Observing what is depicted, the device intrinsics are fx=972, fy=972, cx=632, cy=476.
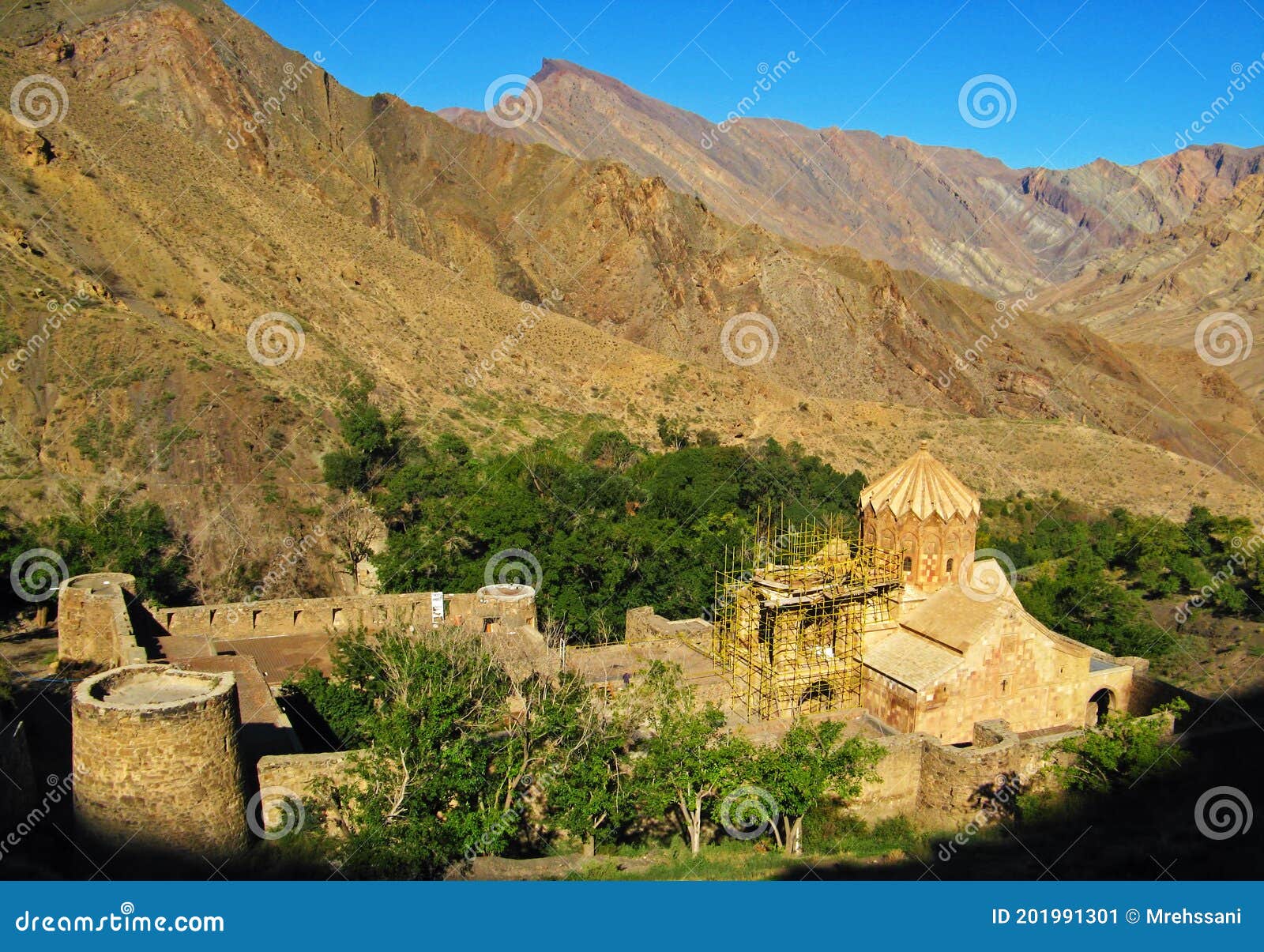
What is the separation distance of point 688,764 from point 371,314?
156ft

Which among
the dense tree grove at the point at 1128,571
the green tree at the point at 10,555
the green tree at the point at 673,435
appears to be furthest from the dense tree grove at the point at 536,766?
the green tree at the point at 673,435

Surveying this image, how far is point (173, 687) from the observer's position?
44.2 ft

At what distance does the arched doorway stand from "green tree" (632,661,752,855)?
1059 cm

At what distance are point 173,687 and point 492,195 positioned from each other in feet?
303

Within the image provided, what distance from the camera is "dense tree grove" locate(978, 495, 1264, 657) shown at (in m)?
29.6

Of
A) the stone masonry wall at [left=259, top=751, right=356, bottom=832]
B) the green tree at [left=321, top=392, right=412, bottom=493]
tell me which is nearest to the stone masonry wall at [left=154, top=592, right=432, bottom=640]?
the stone masonry wall at [left=259, top=751, right=356, bottom=832]

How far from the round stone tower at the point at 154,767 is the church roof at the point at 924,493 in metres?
15.5

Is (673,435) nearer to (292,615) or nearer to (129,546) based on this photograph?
(129,546)

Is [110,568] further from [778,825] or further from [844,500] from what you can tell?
[844,500]

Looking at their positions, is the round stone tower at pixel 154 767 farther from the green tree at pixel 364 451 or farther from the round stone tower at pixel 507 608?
the green tree at pixel 364 451

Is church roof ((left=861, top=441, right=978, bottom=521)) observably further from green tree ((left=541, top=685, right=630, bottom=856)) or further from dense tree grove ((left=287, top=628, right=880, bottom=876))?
green tree ((left=541, top=685, right=630, bottom=856))

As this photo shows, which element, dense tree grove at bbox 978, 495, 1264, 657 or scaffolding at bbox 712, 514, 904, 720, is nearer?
scaffolding at bbox 712, 514, 904, 720

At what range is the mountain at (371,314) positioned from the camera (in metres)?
38.7

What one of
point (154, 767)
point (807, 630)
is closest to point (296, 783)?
point (154, 767)
